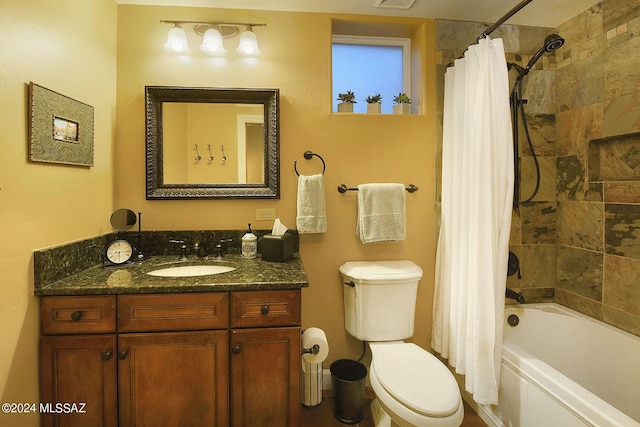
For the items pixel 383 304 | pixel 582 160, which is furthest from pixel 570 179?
pixel 383 304

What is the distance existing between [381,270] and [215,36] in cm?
165

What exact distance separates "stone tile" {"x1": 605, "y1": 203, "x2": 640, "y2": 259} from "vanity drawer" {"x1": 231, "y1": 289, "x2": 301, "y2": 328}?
1.79 m

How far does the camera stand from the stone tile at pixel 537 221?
6.99ft

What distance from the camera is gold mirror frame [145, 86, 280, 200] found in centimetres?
188

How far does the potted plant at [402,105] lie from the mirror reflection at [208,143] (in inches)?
35.3

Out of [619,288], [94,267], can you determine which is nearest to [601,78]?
[619,288]

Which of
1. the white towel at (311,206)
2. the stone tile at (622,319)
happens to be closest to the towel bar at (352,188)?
the white towel at (311,206)

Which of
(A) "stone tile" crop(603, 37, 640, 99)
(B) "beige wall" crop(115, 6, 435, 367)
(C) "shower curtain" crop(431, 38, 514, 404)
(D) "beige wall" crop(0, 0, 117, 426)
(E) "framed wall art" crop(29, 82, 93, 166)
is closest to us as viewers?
(D) "beige wall" crop(0, 0, 117, 426)

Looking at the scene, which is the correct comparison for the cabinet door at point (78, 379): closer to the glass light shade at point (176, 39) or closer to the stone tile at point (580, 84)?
the glass light shade at point (176, 39)

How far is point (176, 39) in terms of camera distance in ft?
5.92

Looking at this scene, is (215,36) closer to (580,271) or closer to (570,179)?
(570,179)

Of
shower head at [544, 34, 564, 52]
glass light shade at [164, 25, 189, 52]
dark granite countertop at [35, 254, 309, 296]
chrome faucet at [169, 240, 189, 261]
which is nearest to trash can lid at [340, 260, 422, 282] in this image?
dark granite countertop at [35, 254, 309, 296]

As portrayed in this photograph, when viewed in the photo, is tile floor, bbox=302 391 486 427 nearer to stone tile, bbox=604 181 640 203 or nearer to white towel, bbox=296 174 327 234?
white towel, bbox=296 174 327 234

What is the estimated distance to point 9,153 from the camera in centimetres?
118
